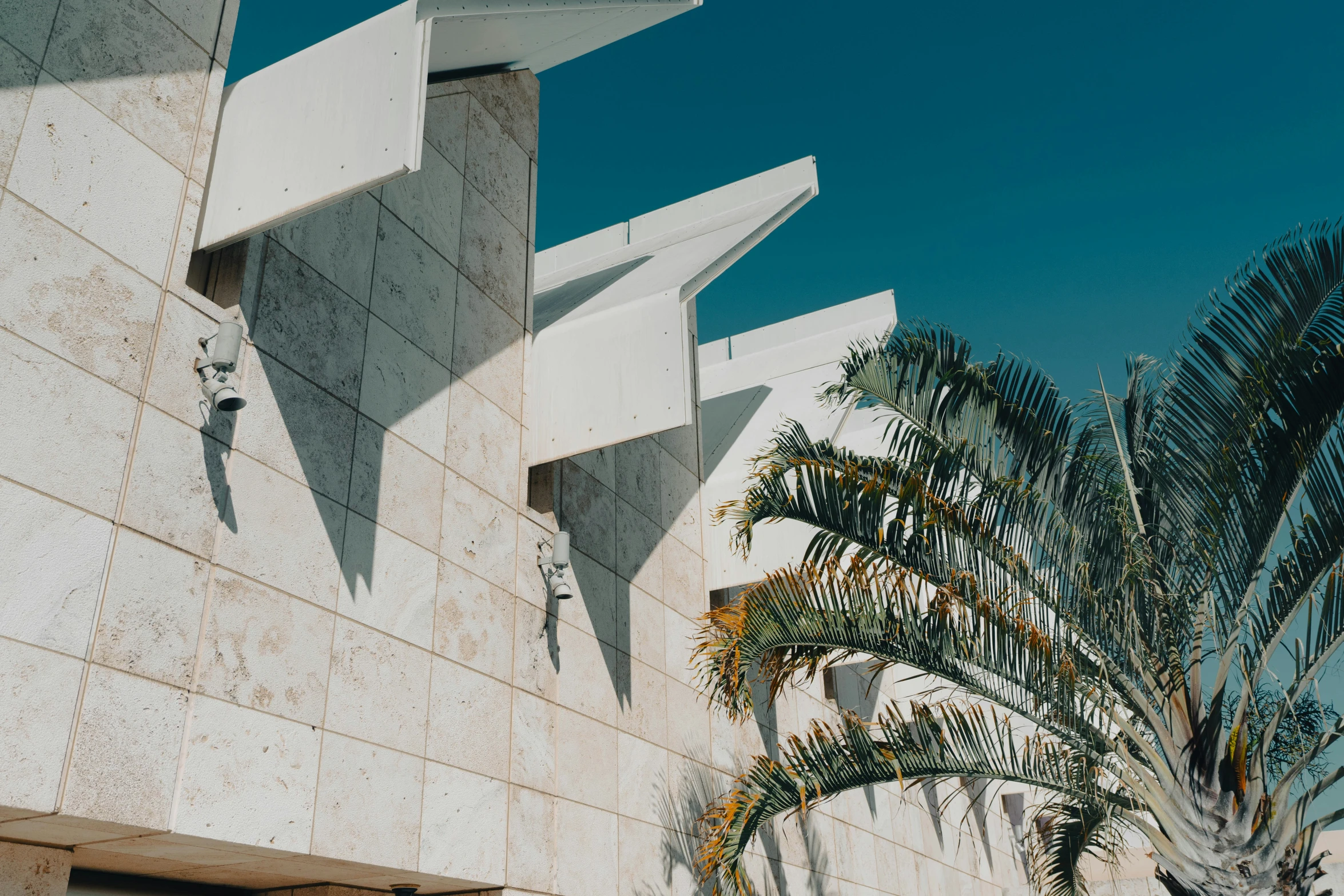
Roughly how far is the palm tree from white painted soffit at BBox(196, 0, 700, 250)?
4011 mm

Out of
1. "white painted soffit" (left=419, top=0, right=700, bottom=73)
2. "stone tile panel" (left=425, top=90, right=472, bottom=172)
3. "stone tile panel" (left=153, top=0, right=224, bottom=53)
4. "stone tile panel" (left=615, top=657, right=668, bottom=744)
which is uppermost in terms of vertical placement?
"white painted soffit" (left=419, top=0, right=700, bottom=73)

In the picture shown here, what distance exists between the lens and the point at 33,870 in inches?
229

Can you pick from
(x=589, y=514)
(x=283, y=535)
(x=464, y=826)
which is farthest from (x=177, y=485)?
(x=589, y=514)

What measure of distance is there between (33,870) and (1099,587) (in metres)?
7.15

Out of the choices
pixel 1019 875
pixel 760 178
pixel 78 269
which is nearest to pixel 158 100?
pixel 78 269

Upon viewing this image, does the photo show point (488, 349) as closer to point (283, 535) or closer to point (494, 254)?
point (494, 254)

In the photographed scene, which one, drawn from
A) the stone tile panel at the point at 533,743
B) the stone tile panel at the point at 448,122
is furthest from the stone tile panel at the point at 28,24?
the stone tile panel at the point at 533,743

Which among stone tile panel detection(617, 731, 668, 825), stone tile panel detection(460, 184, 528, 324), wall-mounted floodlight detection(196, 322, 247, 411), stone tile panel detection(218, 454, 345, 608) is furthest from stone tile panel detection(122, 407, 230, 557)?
stone tile panel detection(617, 731, 668, 825)

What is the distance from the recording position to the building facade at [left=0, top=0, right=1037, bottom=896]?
5547 millimetres

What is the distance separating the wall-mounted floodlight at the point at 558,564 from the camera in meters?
9.24

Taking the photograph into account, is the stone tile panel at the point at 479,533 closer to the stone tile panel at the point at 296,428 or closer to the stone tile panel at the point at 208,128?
the stone tile panel at the point at 296,428

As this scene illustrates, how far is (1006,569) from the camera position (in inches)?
324

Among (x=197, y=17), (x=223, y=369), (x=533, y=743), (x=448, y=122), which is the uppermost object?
(x=448, y=122)

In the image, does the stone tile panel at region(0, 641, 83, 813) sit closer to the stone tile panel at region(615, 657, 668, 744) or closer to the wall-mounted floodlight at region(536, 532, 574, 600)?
the wall-mounted floodlight at region(536, 532, 574, 600)
